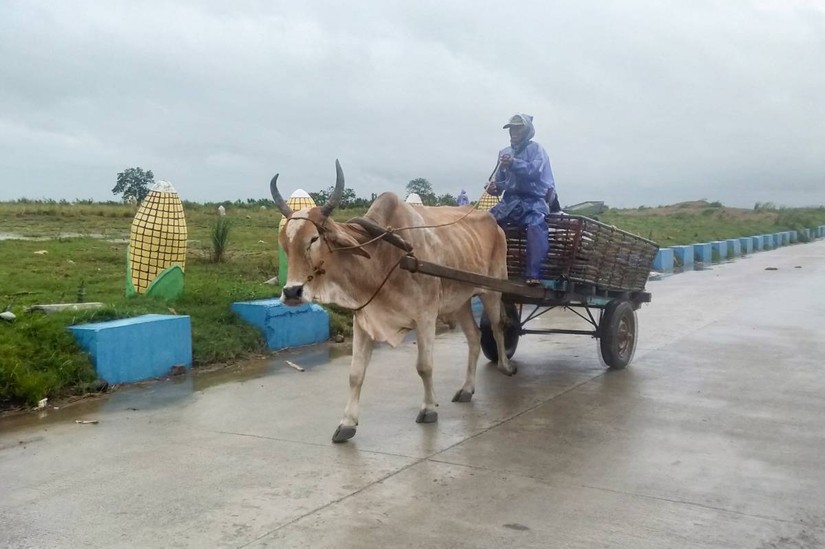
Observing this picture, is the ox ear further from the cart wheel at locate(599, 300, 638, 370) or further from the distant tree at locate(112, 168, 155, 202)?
the distant tree at locate(112, 168, 155, 202)

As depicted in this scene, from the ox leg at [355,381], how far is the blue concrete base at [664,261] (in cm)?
1770

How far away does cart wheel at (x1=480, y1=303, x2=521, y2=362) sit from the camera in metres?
8.73

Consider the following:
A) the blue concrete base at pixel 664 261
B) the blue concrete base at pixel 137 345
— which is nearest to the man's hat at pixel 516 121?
the blue concrete base at pixel 137 345

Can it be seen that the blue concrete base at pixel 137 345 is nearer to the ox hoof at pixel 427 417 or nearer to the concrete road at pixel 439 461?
the concrete road at pixel 439 461

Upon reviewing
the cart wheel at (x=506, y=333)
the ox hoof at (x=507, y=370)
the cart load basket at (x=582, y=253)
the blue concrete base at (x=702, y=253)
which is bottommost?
the ox hoof at (x=507, y=370)

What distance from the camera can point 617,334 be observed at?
8.56m

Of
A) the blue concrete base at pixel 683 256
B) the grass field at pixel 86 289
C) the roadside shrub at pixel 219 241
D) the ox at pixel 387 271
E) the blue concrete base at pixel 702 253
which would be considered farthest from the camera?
the blue concrete base at pixel 702 253

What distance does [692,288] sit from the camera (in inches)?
690

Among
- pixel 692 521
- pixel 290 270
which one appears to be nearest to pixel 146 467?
pixel 290 270

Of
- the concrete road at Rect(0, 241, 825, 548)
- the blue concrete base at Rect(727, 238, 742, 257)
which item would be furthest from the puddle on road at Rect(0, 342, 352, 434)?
the blue concrete base at Rect(727, 238, 742, 257)

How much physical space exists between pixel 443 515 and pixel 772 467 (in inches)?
92.6

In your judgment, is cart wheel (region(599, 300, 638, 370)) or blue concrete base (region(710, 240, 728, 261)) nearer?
cart wheel (region(599, 300, 638, 370))

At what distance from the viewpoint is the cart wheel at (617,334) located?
333 inches

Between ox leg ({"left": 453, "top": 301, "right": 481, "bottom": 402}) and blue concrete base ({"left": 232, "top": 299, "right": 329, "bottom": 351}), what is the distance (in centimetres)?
262
